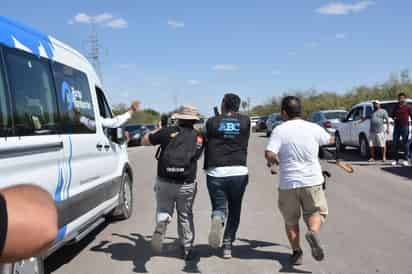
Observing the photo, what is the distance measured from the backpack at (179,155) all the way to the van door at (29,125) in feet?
3.84

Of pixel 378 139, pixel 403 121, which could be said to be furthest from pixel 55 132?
pixel 378 139

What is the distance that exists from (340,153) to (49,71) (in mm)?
16132

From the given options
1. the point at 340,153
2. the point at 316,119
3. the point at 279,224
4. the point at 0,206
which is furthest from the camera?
the point at 316,119

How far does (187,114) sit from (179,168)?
0.63 m

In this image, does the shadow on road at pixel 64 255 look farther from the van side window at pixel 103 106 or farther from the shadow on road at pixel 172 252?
the van side window at pixel 103 106

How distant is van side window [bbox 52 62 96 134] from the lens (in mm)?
5613

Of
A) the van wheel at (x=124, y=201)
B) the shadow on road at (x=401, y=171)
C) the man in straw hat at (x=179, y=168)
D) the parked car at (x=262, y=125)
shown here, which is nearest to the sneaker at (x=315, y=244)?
the man in straw hat at (x=179, y=168)

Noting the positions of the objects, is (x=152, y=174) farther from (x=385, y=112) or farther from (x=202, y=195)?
(x=385, y=112)

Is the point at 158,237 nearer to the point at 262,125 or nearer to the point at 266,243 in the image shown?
the point at 266,243

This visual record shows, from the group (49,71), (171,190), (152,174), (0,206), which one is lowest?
(152,174)

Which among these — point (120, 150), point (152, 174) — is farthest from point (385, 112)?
point (120, 150)

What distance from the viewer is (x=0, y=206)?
129 centimetres

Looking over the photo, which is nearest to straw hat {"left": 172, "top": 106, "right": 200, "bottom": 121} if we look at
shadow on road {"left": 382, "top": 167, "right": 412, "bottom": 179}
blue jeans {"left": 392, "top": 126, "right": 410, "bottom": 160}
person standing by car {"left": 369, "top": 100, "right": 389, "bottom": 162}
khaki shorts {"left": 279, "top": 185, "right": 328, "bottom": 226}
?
khaki shorts {"left": 279, "top": 185, "right": 328, "bottom": 226}

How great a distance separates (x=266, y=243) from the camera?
677cm
